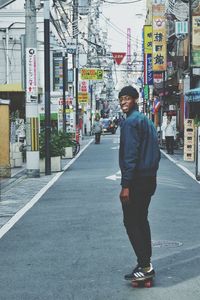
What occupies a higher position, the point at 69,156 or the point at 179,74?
the point at 179,74

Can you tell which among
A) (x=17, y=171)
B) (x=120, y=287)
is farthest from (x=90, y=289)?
(x=17, y=171)

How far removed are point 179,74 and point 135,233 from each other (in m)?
38.9

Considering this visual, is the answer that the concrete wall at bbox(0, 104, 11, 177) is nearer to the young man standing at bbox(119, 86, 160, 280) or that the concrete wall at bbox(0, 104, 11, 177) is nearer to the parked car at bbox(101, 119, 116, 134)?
the young man standing at bbox(119, 86, 160, 280)

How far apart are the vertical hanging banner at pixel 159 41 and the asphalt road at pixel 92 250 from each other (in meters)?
29.4

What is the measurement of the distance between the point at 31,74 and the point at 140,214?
14.2 meters

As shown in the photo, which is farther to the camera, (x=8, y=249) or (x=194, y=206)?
(x=194, y=206)

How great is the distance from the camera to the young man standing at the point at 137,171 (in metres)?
6.52

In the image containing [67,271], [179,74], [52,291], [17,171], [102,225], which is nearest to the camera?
[52,291]

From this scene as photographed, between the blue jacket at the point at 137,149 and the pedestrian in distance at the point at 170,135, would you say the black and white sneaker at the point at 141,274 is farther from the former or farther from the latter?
the pedestrian in distance at the point at 170,135

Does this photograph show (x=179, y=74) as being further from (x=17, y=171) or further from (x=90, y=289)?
(x=90, y=289)

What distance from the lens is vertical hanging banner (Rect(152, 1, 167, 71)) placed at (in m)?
43.2

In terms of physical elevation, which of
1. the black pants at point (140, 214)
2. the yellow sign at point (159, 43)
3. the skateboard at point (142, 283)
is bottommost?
the skateboard at point (142, 283)

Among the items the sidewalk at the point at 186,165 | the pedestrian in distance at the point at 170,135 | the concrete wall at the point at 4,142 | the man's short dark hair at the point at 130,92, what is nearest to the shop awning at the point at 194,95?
the sidewalk at the point at 186,165

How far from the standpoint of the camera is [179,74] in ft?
147
